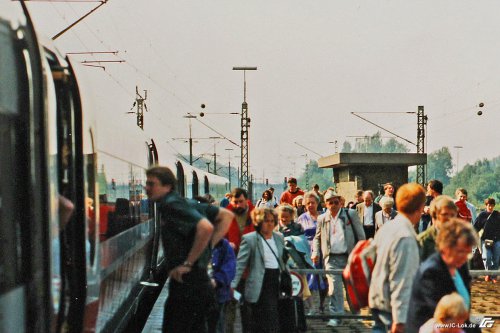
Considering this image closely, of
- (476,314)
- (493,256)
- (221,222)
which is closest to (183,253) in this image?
(221,222)

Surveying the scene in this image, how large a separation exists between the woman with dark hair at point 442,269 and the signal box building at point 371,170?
20.4 meters

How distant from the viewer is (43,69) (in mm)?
6070

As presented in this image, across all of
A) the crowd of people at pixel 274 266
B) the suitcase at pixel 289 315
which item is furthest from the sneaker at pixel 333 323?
the suitcase at pixel 289 315

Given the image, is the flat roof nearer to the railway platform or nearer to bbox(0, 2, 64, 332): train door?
the railway platform

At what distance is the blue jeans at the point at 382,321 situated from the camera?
6559 mm

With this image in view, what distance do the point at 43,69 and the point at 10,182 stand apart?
97 centimetres

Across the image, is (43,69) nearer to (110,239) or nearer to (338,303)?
(110,239)

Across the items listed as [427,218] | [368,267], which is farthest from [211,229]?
[427,218]

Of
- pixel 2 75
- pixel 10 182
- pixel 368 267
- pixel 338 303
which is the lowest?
pixel 338 303

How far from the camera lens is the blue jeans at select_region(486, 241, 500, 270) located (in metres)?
16.5

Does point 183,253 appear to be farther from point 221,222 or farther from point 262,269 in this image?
point 262,269

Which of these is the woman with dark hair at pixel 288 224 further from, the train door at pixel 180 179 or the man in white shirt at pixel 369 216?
the train door at pixel 180 179

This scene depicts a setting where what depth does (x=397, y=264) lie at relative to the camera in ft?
21.1

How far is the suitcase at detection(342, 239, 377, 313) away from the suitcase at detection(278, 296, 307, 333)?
2.36 metres
